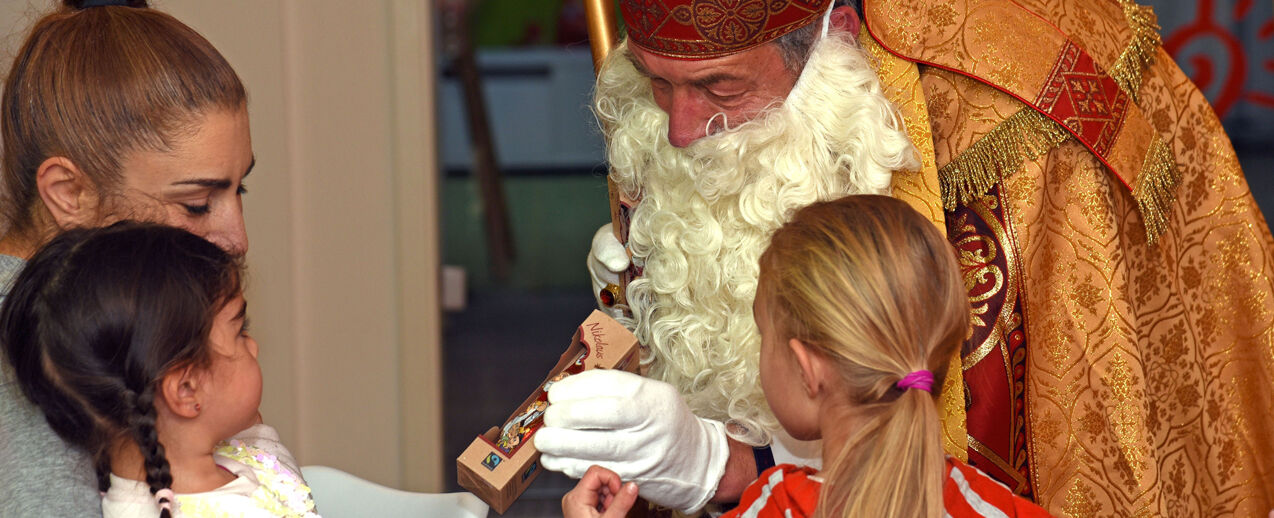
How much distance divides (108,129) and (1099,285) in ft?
4.78

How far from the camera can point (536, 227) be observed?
8.90 meters

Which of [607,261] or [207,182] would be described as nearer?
[207,182]

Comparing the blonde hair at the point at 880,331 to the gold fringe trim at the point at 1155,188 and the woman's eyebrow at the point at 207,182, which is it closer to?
the gold fringe trim at the point at 1155,188

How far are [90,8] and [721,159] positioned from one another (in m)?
0.94

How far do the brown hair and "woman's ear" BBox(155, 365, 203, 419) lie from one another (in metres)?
0.30

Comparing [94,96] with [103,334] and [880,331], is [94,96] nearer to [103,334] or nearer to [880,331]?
[103,334]

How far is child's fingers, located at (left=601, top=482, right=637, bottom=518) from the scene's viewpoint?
1.54 metres

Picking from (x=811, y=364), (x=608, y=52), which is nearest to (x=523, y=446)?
(x=811, y=364)

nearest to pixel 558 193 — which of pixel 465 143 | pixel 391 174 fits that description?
pixel 465 143

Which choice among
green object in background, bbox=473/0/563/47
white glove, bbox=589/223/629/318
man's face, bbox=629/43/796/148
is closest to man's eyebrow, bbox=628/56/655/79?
man's face, bbox=629/43/796/148

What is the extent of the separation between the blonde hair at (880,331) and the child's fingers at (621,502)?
28 centimetres

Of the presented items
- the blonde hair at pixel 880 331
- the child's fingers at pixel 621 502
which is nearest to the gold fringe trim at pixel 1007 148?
the blonde hair at pixel 880 331

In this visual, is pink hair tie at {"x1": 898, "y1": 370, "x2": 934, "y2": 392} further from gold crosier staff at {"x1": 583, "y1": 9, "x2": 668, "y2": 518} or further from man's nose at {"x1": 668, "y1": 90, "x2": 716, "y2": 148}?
gold crosier staff at {"x1": 583, "y1": 9, "x2": 668, "y2": 518}

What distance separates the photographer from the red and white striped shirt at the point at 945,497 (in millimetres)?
1420
